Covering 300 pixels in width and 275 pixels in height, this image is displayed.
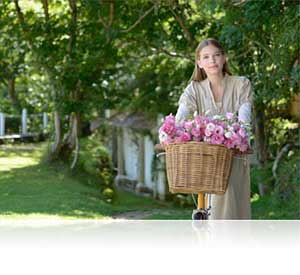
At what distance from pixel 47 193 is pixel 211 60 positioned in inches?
259

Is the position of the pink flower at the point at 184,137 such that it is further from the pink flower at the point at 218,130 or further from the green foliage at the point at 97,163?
the green foliage at the point at 97,163

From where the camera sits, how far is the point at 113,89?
1338cm

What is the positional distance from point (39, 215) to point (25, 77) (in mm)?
7906

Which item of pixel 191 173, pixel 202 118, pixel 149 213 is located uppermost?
pixel 202 118

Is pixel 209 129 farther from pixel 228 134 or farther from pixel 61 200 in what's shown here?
pixel 61 200

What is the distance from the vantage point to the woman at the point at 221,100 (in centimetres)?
387

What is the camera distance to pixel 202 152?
11.0ft

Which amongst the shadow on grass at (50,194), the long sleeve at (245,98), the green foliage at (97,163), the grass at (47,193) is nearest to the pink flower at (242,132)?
the long sleeve at (245,98)

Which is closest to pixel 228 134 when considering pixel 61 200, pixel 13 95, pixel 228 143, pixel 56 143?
pixel 228 143

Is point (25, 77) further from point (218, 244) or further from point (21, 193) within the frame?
point (218, 244)

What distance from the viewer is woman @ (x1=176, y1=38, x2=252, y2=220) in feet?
12.7

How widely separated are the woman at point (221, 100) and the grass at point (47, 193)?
442cm

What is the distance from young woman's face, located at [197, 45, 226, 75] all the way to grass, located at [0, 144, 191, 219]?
453cm

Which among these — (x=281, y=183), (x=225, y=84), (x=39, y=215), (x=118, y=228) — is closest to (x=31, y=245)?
(x=118, y=228)
